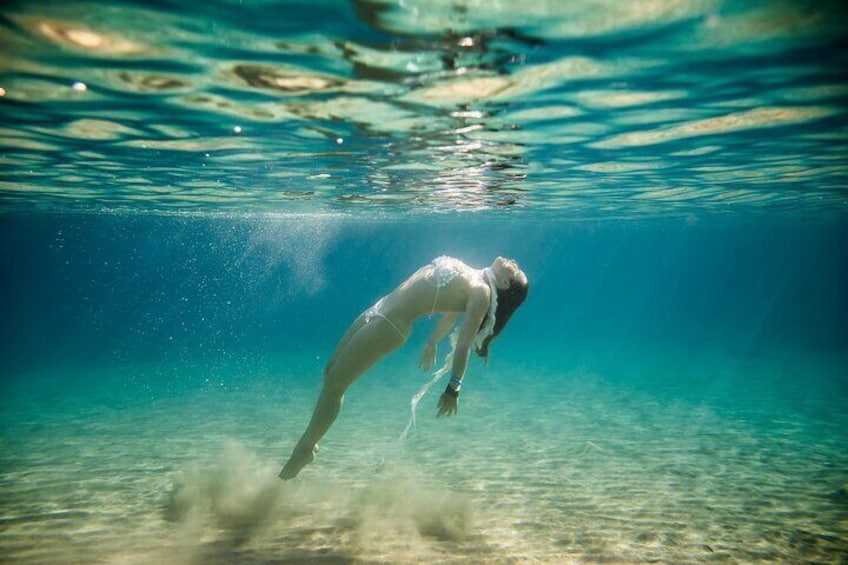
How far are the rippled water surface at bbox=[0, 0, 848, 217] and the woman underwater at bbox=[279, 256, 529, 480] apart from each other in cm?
341

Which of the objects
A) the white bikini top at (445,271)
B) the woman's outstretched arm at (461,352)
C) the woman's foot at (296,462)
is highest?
the white bikini top at (445,271)

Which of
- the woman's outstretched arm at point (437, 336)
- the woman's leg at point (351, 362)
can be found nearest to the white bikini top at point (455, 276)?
the woman's outstretched arm at point (437, 336)

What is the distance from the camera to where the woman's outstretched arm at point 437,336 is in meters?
8.31

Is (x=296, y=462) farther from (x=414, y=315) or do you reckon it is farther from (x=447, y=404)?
(x=414, y=315)

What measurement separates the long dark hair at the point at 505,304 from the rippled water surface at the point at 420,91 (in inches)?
142

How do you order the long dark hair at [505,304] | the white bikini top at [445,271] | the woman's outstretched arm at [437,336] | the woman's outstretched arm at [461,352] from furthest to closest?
the woman's outstretched arm at [437,336]
the long dark hair at [505,304]
the white bikini top at [445,271]
the woman's outstretched arm at [461,352]

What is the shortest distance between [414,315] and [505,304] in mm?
1458

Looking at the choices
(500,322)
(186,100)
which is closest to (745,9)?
(500,322)

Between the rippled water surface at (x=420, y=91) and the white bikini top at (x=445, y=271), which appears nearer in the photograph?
the rippled water surface at (x=420, y=91)

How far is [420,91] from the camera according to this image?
8.98 meters

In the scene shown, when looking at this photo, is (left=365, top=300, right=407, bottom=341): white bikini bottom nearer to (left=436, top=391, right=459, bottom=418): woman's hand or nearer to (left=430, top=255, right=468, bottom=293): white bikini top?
(left=430, top=255, right=468, bottom=293): white bikini top

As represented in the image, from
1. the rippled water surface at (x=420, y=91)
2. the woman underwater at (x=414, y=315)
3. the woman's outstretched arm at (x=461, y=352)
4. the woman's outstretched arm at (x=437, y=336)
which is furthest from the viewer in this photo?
the woman's outstretched arm at (x=437, y=336)

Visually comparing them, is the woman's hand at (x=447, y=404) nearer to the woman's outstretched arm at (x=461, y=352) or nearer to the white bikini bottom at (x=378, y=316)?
the woman's outstretched arm at (x=461, y=352)

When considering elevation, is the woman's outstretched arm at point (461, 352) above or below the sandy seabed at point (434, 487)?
above
